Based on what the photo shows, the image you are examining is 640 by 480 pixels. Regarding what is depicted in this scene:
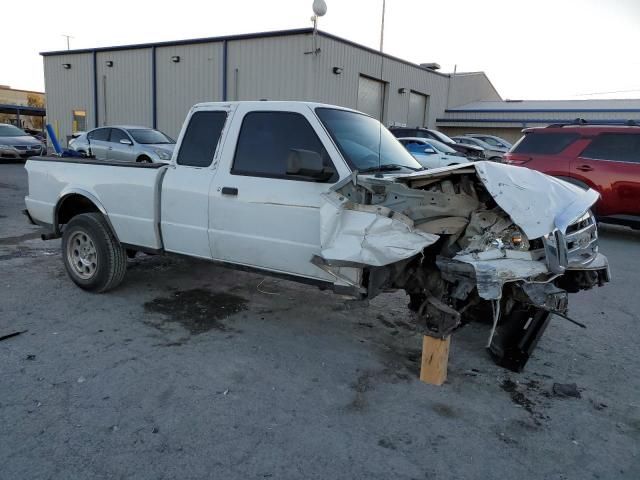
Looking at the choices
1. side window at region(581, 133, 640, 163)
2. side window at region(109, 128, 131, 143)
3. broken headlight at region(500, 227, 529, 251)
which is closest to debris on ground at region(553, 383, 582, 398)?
broken headlight at region(500, 227, 529, 251)

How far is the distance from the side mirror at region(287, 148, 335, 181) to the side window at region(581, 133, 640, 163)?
24.6 ft

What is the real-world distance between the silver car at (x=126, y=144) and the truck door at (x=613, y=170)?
10296mm

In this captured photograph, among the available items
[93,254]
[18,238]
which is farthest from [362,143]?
[18,238]

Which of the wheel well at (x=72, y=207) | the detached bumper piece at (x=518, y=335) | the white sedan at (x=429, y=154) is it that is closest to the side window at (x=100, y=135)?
the white sedan at (x=429, y=154)

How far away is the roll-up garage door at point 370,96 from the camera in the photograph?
22.4 meters

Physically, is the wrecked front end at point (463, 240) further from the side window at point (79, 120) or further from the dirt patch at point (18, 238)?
the side window at point (79, 120)

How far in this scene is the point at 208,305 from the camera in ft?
16.8

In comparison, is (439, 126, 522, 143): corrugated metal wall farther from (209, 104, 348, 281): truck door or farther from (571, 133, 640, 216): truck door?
(209, 104, 348, 281): truck door

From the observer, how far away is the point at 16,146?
749 inches

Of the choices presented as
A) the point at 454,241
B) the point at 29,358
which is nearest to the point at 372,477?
the point at 454,241

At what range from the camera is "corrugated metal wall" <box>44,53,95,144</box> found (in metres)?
26.7

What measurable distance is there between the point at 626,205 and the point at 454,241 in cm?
678

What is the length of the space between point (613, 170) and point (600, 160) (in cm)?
31

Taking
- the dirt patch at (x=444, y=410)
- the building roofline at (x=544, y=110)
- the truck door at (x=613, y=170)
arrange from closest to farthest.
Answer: the dirt patch at (x=444, y=410)
the truck door at (x=613, y=170)
the building roofline at (x=544, y=110)
